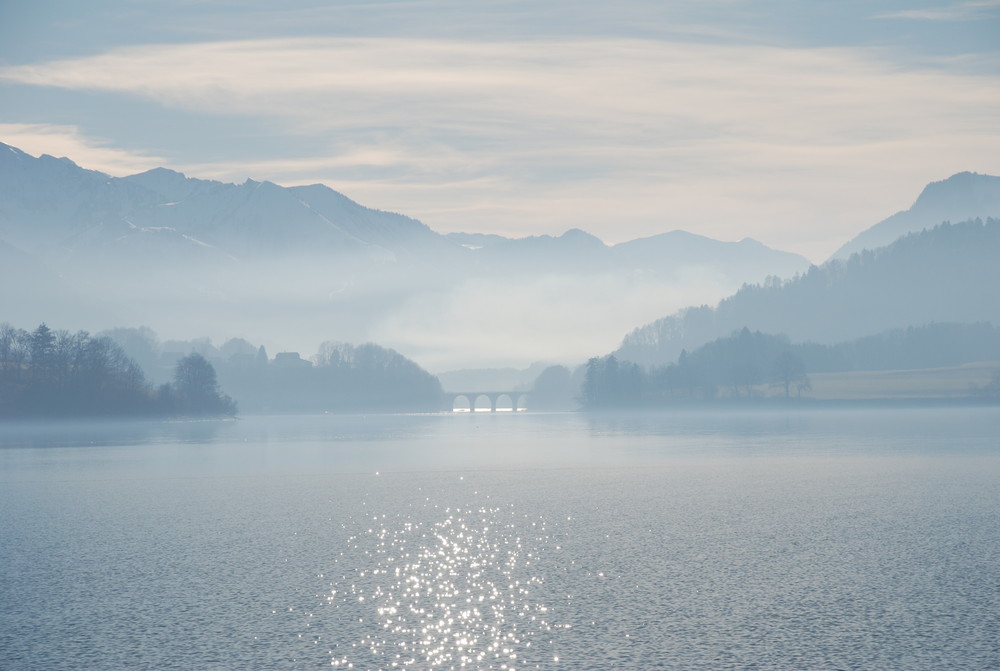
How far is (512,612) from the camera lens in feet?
131

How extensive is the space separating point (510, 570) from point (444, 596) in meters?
5.94

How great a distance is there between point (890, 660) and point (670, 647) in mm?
7081

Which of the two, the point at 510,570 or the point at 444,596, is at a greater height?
the point at 510,570

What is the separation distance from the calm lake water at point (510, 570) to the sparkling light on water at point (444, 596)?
15 cm

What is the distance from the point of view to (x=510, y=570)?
4812 cm

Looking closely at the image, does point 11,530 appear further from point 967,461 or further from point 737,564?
point 967,461

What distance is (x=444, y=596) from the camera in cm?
4291

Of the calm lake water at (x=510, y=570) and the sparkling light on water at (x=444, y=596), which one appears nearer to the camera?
the sparkling light on water at (x=444, y=596)

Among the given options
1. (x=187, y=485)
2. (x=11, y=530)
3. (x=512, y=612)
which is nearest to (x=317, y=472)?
(x=187, y=485)

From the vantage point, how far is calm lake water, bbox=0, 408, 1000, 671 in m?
35.1

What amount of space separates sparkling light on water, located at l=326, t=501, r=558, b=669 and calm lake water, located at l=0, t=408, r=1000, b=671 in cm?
15

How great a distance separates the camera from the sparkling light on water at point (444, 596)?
34625mm

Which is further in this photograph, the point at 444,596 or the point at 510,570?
the point at 510,570

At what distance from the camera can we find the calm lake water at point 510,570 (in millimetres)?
35094
